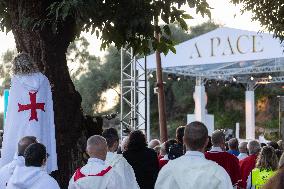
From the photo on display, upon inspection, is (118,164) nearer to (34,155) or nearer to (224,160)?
(34,155)

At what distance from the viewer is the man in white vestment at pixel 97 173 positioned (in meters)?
5.79

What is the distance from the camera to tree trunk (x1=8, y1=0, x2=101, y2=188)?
24.9 ft

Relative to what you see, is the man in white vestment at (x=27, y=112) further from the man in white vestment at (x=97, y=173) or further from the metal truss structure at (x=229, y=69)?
the metal truss structure at (x=229, y=69)

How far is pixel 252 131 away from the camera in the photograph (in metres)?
28.0

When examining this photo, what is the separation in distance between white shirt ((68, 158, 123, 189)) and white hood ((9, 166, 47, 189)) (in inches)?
22.7

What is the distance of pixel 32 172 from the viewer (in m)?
5.28

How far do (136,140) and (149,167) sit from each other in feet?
1.28

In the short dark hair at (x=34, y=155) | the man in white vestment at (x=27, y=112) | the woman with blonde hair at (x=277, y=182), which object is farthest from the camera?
the man in white vestment at (x=27, y=112)

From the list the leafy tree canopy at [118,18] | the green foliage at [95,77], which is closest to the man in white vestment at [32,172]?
the leafy tree canopy at [118,18]

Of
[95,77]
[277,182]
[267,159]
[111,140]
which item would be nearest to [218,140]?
[111,140]

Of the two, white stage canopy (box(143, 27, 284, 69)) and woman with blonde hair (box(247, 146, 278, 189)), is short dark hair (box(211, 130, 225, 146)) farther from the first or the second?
white stage canopy (box(143, 27, 284, 69))

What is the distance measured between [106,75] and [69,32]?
4077 cm

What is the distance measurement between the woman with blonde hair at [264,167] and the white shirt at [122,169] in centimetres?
269

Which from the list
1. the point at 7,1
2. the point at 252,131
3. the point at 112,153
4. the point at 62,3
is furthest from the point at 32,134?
the point at 252,131
